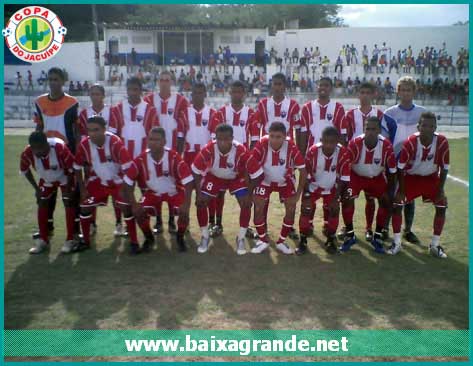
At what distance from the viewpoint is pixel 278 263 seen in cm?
521

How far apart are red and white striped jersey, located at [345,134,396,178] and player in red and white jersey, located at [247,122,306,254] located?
0.71 metres

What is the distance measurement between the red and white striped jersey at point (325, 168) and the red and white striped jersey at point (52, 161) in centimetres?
314

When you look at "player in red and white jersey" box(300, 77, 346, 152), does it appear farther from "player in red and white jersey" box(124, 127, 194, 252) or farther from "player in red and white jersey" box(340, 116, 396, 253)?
"player in red and white jersey" box(124, 127, 194, 252)

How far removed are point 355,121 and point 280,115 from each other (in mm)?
1121

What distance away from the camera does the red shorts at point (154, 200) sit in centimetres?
557

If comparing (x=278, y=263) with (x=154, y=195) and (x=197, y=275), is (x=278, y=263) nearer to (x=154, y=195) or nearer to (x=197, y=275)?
(x=197, y=275)

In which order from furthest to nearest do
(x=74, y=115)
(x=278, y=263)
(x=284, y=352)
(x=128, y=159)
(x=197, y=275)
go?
(x=74, y=115) < (x=128, y=159) < (x=278, y=263) < (x=197, y=275) < (x=284, y=352)

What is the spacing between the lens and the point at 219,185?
576 centimetres

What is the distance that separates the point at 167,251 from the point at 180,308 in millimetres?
1619

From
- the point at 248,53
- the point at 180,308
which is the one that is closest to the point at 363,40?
the point at 248,53

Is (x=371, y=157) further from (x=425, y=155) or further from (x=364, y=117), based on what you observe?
(x=364, y=117)

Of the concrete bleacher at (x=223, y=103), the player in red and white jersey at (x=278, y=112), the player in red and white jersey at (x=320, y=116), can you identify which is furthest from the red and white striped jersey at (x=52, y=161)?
the concrete bleacher at (x=223, y=103)

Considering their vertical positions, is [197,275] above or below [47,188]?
below

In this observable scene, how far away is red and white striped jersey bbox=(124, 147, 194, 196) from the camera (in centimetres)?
544
